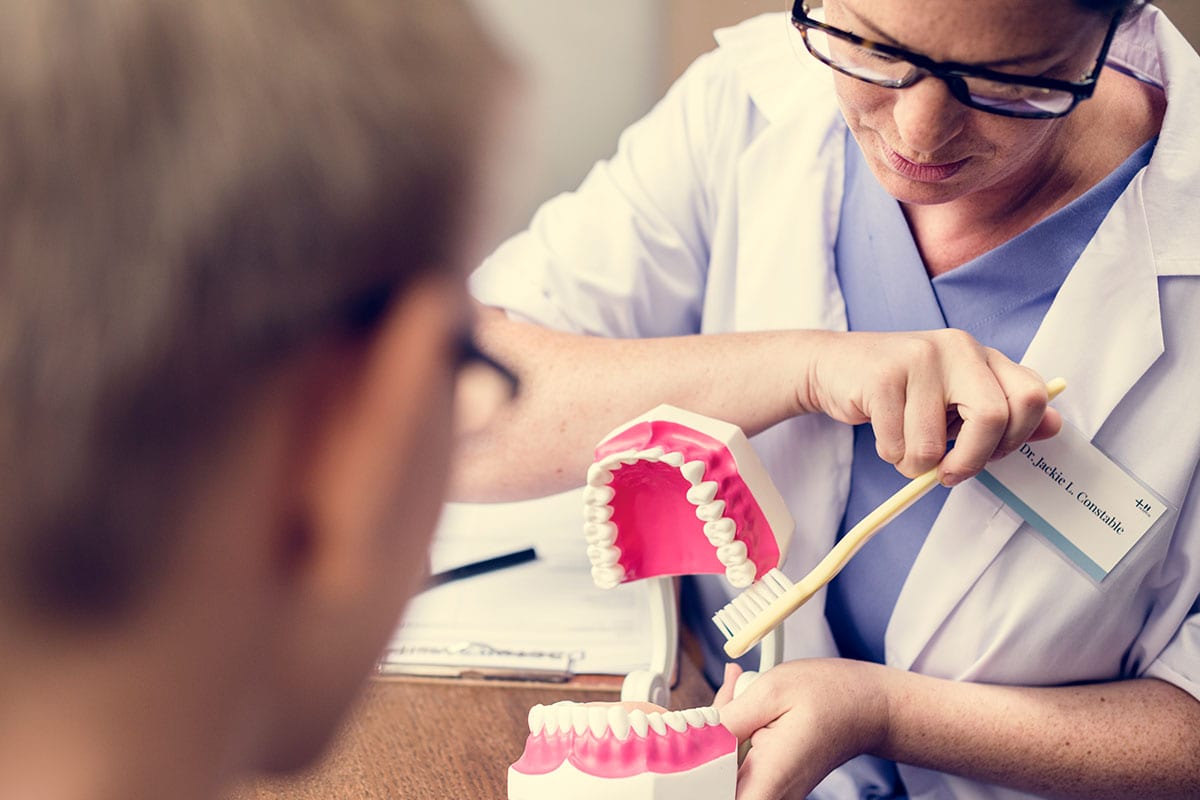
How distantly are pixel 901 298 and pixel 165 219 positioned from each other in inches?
29.3

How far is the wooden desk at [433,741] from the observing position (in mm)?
846

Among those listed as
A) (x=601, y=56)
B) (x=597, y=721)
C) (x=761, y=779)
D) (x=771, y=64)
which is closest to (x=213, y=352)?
(x=597, y=721)

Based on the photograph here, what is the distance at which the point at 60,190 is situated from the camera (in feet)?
1.07

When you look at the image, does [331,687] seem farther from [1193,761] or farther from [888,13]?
[1193,761]

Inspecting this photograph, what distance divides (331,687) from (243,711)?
0.12ft

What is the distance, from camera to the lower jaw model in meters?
0.64

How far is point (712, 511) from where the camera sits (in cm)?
71

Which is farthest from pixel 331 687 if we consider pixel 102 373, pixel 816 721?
pixel 816 721

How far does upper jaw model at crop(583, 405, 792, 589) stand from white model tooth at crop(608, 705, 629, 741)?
5.0 inches

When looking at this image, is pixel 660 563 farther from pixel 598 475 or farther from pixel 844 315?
pixel 844 315

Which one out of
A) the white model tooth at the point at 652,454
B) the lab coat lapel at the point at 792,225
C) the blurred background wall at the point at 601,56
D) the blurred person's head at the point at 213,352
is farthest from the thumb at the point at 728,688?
the blurred background wall at the point at 601,56

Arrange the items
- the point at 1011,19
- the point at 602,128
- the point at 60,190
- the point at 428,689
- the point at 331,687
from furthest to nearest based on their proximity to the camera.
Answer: the point at 602,128, the point at 428,689, the point at 1011,19, the point at 331,687, the point at 60,190

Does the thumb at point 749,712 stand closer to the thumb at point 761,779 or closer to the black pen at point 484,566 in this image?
the thumb at point 761,779

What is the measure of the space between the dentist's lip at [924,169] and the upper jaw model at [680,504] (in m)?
0.25
